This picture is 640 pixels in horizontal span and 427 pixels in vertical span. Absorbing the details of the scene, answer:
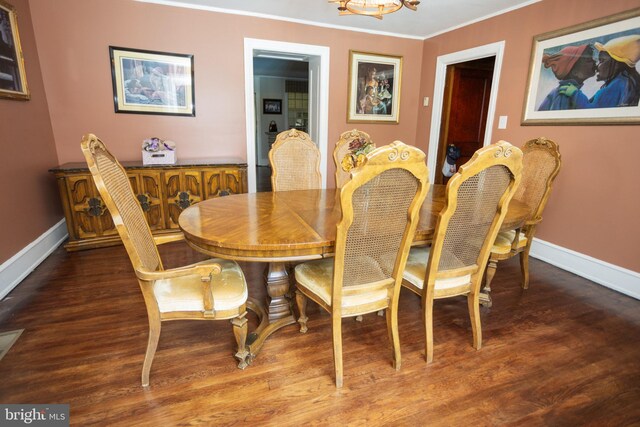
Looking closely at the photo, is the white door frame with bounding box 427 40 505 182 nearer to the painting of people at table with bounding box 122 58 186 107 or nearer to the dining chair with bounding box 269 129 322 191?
the dining chair with bounding box 269 129 322 191

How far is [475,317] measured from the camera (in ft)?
6.04

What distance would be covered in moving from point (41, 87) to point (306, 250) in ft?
11.3

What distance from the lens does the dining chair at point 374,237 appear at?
129 cm

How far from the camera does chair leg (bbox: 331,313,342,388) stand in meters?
1.53

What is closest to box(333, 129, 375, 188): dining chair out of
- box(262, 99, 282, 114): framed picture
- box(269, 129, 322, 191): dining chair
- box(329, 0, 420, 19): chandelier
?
box(269, 129, 322, 191): dining chair

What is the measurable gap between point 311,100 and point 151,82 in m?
1.99

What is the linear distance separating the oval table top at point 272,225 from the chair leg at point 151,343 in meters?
0.38

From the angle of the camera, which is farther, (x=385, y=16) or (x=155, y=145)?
(x=385, y=16)

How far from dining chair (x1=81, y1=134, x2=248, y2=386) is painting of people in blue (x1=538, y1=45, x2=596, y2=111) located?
10.4 feet

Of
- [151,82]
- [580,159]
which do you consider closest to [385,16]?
[580,159]

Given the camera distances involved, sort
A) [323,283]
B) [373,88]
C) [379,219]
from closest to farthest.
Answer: [379,219]
[323,283]
[373,88]

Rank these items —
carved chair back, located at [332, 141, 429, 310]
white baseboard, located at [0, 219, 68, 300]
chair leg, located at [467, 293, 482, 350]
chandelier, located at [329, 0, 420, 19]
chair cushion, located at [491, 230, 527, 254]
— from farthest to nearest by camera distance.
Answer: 1. white baseboard, located at [0, 219, 68, 300]
2. chair cushion, located at [491, 230, 527, 254]
3. chandelier, located at [329, 0, 420, 19]
4. chair leg, located at [467, 293, 482, 350]
5. carved chair back, located at [332, 141, 429, 310]

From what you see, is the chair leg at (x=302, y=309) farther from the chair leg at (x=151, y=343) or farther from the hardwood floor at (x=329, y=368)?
the chair leg at (x=151, y=343)

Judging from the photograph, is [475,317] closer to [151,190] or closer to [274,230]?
[274,230]
